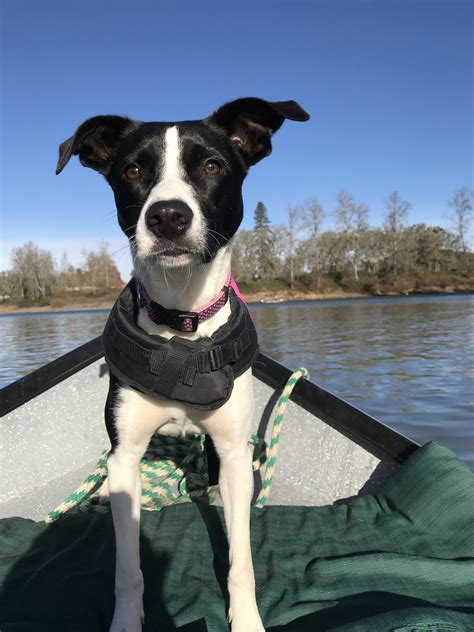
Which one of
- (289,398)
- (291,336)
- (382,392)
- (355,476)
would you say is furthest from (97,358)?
(291,336)

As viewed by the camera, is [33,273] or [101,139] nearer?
[101,139]

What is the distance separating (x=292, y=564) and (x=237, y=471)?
56cm

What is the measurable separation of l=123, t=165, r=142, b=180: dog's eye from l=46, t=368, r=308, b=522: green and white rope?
1801 millimetres

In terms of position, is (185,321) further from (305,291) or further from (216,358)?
(305,291)

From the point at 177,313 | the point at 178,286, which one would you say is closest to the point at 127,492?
the point at 177,313

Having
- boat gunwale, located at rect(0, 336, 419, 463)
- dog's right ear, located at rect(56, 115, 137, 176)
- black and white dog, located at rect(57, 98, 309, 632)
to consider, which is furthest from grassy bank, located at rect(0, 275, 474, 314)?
black and white dog, located at rect(57, 98, 309, 632)

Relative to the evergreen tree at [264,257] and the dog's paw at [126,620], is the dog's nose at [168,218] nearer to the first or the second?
the dog's paw at [126,620]

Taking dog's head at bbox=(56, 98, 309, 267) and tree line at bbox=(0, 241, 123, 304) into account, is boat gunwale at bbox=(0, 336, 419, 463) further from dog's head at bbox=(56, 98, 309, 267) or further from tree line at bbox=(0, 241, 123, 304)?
tree line at bbox=(0, 241, 123, 304)

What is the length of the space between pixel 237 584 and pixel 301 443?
1.49 meters

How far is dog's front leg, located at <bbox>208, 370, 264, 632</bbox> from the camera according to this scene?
92.0 inches

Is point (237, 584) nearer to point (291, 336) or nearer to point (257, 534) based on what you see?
point (257, 534)

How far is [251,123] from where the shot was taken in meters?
2.96

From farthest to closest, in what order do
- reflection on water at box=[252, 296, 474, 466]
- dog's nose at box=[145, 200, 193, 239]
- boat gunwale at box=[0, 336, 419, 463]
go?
reflection on water at box=[252, 296, 474, 466]
boat gunwale at box=[0, 336, 419, 463]
dog's nose at box=[145, 200, 193, 239]

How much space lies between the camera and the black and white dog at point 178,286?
2.18m
